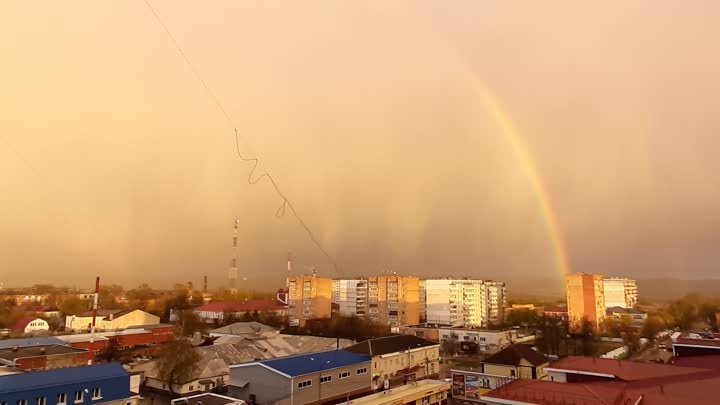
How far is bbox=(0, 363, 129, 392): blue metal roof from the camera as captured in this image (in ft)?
35.0

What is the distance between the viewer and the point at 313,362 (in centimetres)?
1505

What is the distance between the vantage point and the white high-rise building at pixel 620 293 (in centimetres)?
5772

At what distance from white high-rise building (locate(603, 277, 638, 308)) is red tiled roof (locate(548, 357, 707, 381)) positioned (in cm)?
5306

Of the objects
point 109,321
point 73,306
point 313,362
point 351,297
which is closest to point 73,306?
point 73,306

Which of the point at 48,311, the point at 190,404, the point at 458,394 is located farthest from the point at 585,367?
the point at 48,311

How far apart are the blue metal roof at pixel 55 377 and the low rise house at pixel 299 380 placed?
3574 millimetres

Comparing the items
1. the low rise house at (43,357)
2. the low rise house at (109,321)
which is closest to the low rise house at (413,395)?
the low rise house at (43,357)

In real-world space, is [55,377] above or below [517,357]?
above

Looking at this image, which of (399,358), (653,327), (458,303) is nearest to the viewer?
(399,358)

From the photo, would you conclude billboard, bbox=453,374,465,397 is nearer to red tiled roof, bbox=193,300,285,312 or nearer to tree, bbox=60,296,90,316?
red tiled roof, bbox=193,300,285,312

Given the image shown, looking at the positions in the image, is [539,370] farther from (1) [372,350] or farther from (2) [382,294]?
(2) [382,294]

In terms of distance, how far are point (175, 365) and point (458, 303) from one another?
34582mm

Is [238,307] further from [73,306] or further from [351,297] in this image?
[73,306]

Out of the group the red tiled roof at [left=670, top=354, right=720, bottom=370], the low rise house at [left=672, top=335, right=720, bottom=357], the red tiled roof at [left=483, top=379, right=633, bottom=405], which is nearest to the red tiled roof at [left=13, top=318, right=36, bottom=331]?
the red tiled roof at [left=483, top=379, right=633, bottom=405]
